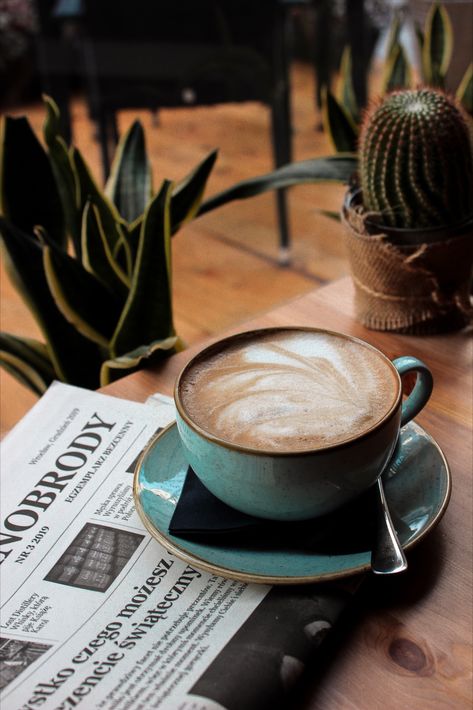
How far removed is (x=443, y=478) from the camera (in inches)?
16.5

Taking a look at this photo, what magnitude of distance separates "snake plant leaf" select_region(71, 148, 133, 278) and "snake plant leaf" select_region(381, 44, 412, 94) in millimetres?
345

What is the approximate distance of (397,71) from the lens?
0.86 metres

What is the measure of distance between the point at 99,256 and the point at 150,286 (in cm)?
8

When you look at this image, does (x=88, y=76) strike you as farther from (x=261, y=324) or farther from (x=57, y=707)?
(x=57, y=707)

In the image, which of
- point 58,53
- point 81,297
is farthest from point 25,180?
point 58,53

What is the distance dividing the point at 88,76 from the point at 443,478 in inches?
55.2

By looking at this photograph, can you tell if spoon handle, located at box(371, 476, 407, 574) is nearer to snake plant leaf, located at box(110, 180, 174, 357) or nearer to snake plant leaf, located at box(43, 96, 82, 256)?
snake plant leaf, located at box(110, 180, 174, 357)

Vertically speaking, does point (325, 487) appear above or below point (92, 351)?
above

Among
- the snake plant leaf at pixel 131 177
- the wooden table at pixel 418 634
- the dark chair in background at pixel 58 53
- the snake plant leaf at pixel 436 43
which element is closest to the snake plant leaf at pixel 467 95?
the snake plant leaf at pixel 436 43

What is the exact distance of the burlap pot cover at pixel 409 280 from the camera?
59cm

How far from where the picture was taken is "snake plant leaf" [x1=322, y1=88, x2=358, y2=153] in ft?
2.50

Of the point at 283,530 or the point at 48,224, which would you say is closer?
the point at 283,530

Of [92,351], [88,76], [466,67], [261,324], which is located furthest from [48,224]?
[88,76]

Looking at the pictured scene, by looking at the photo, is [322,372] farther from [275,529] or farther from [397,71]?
A: [397,71]
